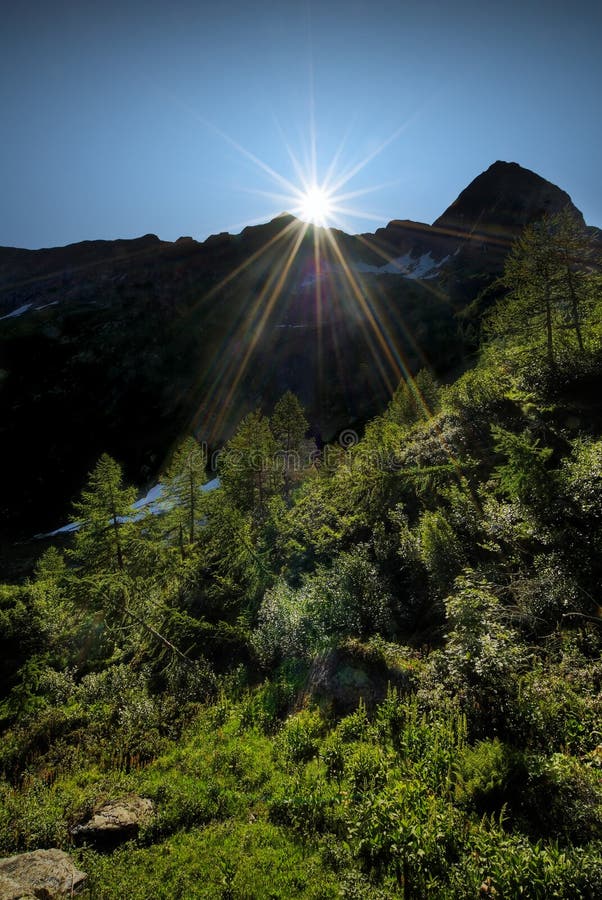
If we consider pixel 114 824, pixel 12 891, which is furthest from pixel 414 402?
pixel 12 891

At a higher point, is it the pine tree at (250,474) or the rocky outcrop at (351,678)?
the pine tree at (250,474)

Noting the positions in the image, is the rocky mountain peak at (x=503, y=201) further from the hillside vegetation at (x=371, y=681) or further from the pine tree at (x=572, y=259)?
the hillside vegetation at (x=371, y=681)

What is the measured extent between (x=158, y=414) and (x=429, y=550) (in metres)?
84.6

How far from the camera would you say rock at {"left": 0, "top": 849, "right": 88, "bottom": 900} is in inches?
255

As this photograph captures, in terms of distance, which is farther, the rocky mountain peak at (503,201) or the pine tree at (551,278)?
the rocky mountain peak at (503,201)

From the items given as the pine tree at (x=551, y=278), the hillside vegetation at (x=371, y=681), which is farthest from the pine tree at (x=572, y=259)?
the hillside vegetation at (x=371, y=681)

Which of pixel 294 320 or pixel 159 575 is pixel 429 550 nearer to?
pixel 159 575

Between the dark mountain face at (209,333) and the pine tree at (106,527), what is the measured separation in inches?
1961

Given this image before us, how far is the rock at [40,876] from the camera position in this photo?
6484 millimetres

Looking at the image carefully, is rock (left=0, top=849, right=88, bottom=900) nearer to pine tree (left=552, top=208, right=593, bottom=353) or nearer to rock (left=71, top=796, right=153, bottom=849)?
rock (left=71, top=796, right=153, bottom=849)

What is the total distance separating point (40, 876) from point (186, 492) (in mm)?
17885

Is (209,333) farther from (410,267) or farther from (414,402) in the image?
(410,267)

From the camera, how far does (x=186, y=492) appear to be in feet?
78.0

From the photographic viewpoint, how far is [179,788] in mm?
9109
